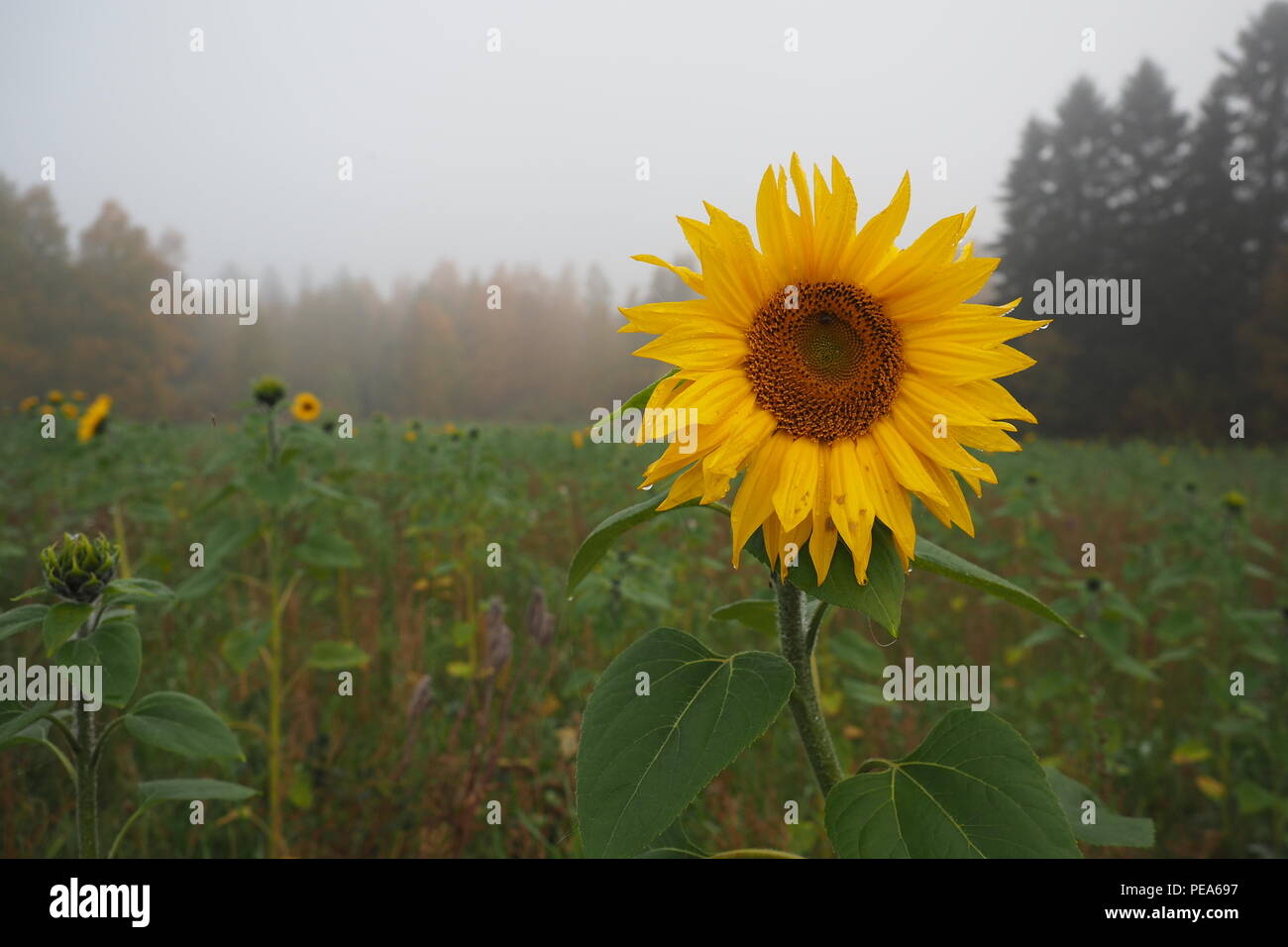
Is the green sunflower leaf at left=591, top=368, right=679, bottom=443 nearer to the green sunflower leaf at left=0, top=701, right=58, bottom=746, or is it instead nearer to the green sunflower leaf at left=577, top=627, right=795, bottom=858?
the green sunflower leaf at left=577, top=627, right=795, bottom=858

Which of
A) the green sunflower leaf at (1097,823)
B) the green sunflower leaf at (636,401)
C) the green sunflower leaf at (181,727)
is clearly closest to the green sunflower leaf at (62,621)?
the green sunflower leaf at (181,727)

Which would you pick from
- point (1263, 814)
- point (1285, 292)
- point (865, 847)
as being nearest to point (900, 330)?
point (865, 847)

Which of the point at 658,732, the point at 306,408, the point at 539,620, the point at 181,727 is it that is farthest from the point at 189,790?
the point at 306,408

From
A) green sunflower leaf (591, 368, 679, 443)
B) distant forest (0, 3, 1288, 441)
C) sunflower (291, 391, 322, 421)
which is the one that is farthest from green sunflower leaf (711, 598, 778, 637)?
distant forest (0, 3, 1288, 441)

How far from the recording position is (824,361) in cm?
117

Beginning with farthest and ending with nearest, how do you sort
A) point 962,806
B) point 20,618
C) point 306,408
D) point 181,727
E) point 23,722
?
point 306,408 → point 181,727 → point 20,618 → point 23,722 → point 962,806

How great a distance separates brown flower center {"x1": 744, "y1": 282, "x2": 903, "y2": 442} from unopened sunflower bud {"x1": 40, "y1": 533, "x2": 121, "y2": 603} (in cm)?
115

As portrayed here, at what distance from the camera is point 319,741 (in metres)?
3.18

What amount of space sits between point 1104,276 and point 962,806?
32.8 metres

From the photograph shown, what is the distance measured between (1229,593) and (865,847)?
4207 millimetres

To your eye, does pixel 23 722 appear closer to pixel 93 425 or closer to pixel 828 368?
pixel 828 368

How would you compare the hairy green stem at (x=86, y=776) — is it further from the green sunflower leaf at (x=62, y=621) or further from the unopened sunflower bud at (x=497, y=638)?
the unopened sunflower bud at (x=497, y=638)
